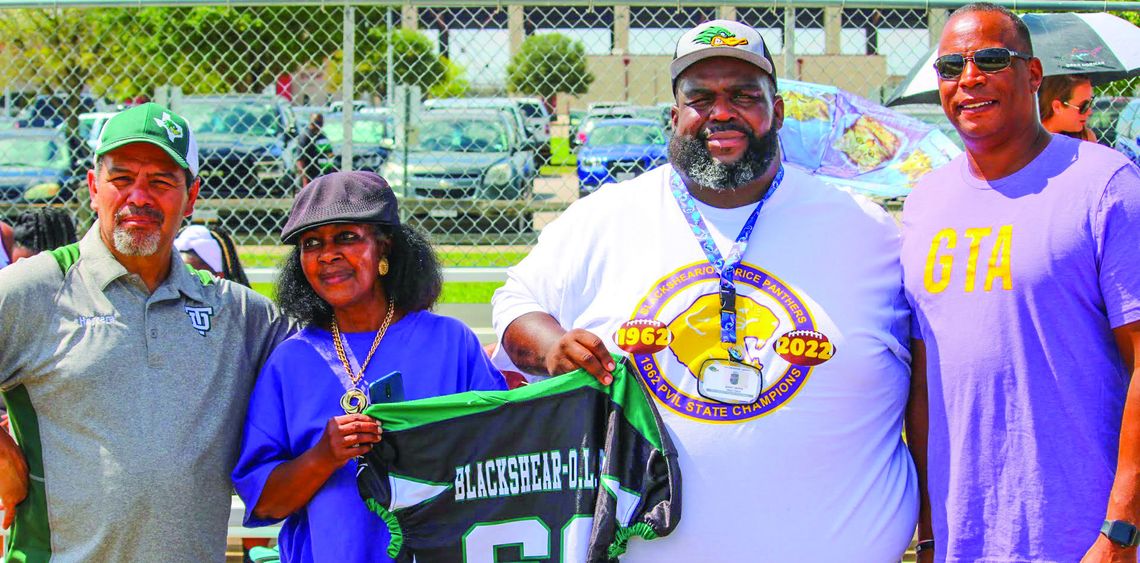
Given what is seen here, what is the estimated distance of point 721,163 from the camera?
10.2 feet

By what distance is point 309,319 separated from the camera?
325 cm

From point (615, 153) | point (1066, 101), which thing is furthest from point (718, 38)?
point (615, 153)

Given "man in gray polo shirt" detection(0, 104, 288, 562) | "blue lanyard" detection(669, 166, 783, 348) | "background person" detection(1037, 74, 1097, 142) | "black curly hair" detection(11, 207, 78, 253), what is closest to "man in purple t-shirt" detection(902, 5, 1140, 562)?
"blue lanyard" detection(669, 166, 783, 348)

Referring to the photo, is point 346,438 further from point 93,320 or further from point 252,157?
point 252,157

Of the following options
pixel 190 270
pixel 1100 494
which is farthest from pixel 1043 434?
pixel 190 270

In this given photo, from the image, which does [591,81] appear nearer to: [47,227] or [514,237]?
[514,237]

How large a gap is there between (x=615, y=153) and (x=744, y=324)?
297cm

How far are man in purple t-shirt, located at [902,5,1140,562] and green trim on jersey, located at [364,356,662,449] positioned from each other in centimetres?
75

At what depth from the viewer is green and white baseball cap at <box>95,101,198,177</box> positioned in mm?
3100

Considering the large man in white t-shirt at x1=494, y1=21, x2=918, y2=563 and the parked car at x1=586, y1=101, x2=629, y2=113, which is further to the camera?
the parked car at x1=586, y1=101, x2=629, y2=113

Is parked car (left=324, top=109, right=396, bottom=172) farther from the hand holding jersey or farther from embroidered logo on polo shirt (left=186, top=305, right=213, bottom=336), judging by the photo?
the hand holding jersey

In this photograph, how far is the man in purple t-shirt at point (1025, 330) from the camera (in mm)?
2662

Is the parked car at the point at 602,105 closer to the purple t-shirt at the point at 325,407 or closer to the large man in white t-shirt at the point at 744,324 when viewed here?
the large man in white t-shirt at the point at 744,324

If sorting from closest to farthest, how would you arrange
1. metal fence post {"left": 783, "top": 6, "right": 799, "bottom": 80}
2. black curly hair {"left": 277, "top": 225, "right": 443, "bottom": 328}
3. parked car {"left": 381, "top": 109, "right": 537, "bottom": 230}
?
black curly hair {"left": 277, "top": 225, "right": 443, "bottom": 328}, metal fence post {"left": 783, "top": 6, "right": 799, "bottom": 80}, parked car {"left": 381, "top": 109, "right": 537, "bottom": 230}
